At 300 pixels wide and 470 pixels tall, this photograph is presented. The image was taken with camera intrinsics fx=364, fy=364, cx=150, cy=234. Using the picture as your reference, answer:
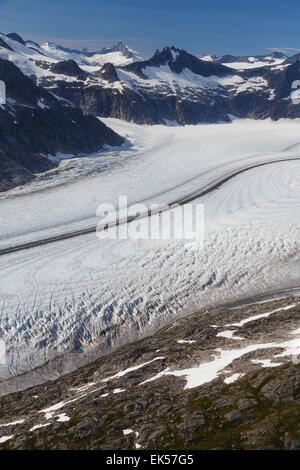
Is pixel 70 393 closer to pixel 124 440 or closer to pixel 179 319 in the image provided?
pixel 124 440

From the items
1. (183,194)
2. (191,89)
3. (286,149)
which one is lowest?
(183,194)

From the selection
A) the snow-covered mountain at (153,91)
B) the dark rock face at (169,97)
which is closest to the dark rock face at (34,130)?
the snow-covered mountain at (153,91)

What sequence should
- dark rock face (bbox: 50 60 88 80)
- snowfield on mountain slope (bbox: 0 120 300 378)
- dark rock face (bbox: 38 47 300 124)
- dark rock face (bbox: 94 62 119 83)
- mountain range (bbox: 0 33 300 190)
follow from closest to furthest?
snowfield on mountain slope (bbox: 0 120 300 378)
mountain range (bbox: 0 33 300 190)
dark rock face (bbox: 38 47 300 124)
dark rock face (bbox: 50 60 88 80)
dark rock face (bbox: 94 62 119 83)

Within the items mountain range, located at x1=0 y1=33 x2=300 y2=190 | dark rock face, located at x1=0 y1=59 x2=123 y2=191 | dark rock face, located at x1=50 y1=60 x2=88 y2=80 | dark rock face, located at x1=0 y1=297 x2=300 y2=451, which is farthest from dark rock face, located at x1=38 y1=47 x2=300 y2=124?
dark rock face, located at x1=0 y1=297 x2=300 y2=451

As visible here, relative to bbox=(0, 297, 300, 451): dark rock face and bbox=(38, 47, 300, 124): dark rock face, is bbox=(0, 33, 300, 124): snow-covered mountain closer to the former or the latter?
bbox=(38, 47, 300, 124): dark rock face

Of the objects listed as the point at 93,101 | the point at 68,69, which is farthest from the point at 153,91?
the point at 68,69

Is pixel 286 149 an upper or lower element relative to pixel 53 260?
upper

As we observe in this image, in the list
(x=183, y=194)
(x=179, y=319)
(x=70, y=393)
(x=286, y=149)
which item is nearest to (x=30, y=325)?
(x=70, y=393)
